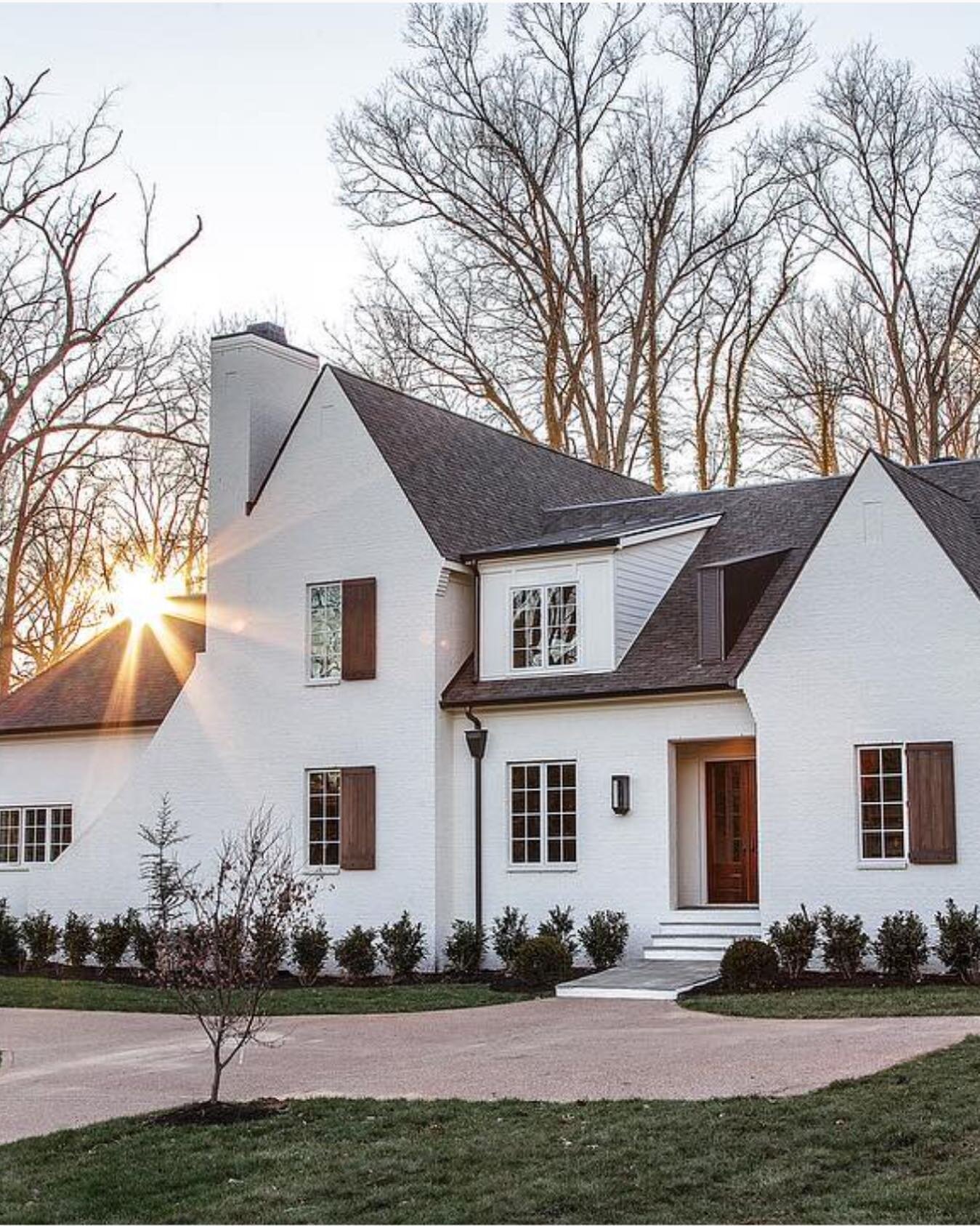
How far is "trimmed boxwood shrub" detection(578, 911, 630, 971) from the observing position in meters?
20.0

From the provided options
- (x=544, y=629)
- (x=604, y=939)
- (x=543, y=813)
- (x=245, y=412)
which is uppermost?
(x=245, y=412)

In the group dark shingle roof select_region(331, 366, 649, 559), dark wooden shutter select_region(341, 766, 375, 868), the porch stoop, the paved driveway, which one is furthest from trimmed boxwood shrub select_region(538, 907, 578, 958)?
dark shingle roof select_region(331, 366, 649, 559)

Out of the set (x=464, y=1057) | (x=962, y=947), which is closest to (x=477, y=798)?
(x=962, y=947)

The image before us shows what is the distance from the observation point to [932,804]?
59.8ft

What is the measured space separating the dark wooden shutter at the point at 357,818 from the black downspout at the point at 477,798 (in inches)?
53.7

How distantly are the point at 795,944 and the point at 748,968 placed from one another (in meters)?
0.79

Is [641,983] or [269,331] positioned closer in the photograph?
[641,983]

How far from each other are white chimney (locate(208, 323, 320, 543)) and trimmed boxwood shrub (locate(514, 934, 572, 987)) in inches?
322

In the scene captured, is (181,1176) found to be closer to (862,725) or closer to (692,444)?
(862,725)

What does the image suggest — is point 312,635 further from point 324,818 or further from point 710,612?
point 710,612

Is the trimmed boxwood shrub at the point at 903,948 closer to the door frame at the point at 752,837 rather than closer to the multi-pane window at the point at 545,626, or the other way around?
the door frame at the point at 752,837

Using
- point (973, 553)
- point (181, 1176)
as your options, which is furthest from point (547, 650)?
point (181, 1176)

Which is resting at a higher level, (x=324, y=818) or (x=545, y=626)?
(x=545, y=626)

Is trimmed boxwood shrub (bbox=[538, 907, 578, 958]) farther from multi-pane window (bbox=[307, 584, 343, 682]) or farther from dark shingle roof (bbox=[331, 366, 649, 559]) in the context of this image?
dark shingle roof (bbox=[331, 366, 649, 559])
